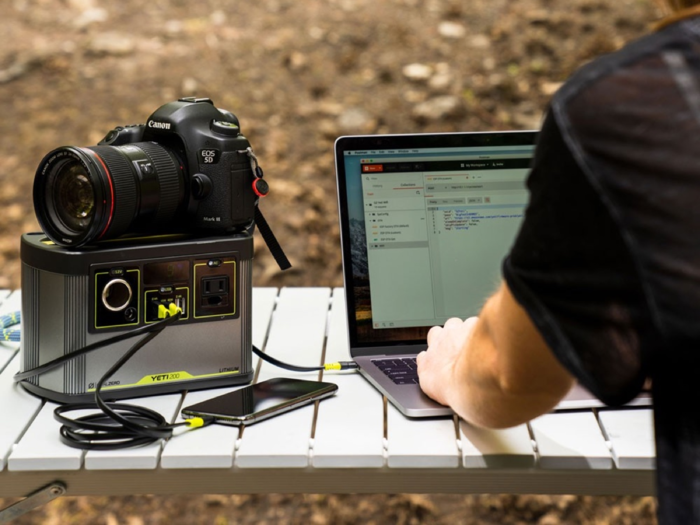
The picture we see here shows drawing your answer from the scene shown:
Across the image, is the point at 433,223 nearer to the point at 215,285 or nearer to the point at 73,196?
the point at 215,285

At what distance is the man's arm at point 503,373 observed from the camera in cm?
76

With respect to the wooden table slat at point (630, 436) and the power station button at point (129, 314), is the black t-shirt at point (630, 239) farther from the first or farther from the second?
the power station button at point (129, 314)

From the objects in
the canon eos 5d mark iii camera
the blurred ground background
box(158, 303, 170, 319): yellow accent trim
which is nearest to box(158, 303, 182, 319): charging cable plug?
box(158, 303, 170, 319): yellow accent trim

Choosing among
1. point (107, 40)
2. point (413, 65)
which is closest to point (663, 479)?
point (413, 65)

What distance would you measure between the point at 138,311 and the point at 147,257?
75 mm

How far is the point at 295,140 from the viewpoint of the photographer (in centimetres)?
358

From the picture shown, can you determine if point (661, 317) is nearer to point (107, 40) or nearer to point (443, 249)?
point (443, 249)

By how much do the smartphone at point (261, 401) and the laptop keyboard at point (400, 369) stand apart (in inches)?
3.4

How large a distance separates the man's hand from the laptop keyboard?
0.06 metres

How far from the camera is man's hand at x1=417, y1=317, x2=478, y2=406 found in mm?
1076

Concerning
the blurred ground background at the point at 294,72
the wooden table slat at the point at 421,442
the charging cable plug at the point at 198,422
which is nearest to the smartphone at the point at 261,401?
the charging cable plug at the point at 198,422

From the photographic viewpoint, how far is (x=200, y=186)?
1.19 meters

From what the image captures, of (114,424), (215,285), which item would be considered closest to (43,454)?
(114,424)

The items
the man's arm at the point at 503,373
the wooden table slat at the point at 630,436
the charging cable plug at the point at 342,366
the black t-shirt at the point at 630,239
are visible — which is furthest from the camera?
the charging cable plug at the point at 342,366
